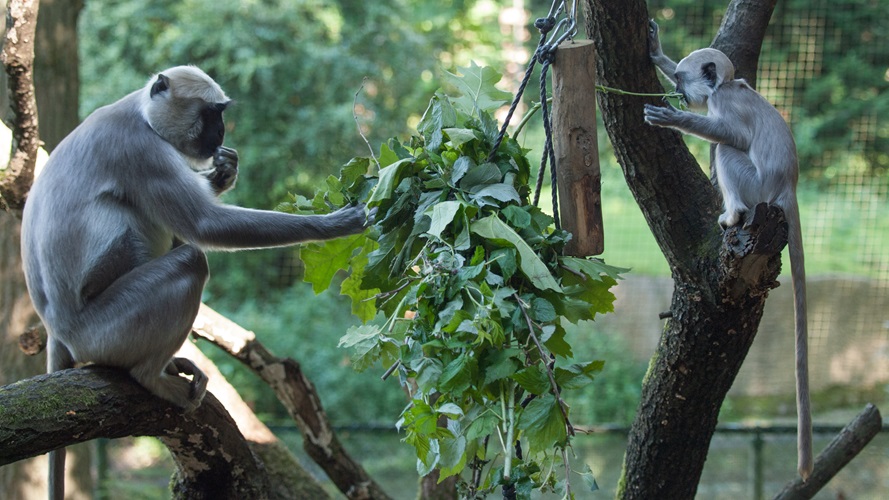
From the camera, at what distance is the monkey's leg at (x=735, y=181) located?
156 inches

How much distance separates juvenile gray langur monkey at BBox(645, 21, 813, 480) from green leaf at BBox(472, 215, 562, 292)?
4.19 feet

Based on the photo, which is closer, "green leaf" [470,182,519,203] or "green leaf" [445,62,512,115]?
"green leaf" [470,182,519,203]

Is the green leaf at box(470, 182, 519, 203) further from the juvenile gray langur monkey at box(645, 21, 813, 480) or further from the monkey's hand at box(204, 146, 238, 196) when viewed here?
the monkey's hand at box(204, 146, 238, 196)

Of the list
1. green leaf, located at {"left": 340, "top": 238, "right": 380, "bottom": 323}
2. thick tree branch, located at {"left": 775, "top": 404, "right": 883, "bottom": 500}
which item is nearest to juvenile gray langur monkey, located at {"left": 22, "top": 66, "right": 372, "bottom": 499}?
green leaf, located at {"left": 340, "top": 238, "right": 380, "bottom": 323}

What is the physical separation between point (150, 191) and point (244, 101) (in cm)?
784

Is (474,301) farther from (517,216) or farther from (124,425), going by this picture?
(124,425)

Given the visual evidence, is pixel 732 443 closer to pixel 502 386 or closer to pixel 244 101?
pixel 502 386

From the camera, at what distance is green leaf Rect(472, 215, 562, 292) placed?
2.82 meters

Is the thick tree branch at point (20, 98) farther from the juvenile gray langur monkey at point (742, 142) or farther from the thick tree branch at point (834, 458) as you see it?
the thick tree branch at point (834, 458)

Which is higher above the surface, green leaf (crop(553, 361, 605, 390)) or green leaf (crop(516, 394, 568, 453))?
green leaf (crop(553, 361, 605, 390))

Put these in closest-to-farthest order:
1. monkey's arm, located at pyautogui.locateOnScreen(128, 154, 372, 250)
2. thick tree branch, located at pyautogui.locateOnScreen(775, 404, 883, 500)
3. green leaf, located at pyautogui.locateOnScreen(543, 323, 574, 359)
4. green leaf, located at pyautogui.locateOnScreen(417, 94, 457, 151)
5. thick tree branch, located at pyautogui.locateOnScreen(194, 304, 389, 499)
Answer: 1. green leaf, located at pyautogui.locateOnScreen(543, 323, 574, 359)
2. green leaf, located at pyautogui.locateOnScreen(417, 94, 457, 151)
3. monkey's arm, located at pyautogui.locateOnScreen(128, 154, 372, 250)
4. thick tree branch, located at pyautogui.locateOnScreen(775, 404, 883, 500)
5. thick tree branch, located at pyautogui.locateOnScreen(194, 304, 389, 499)

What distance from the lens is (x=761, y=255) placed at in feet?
10.7

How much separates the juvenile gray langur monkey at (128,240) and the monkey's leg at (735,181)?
179 cm

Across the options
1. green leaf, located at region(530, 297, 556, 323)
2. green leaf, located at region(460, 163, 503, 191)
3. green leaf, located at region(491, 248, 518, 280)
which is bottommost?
green leaf, located at region(530, 297, 556, 323)
